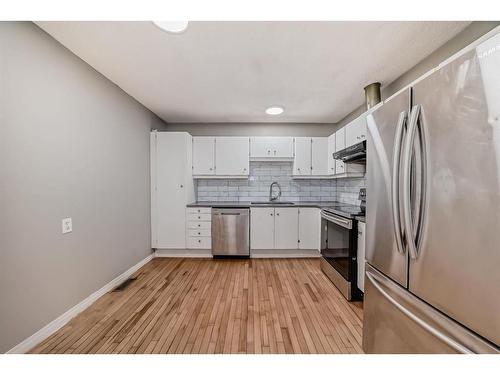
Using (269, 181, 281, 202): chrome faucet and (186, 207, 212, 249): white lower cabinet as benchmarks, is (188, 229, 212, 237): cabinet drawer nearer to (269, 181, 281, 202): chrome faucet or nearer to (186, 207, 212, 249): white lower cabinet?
(186, 207, 212, 249): white lower cabinet

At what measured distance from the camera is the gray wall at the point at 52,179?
1.46 metres

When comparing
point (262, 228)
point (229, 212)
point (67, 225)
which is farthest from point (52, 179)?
point (262, 228)

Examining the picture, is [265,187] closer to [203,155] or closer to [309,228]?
[309,228]

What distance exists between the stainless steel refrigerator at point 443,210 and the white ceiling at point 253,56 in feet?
3.19

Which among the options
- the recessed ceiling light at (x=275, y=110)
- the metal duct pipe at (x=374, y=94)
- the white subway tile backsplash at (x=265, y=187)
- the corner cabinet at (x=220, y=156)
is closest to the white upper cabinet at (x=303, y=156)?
the white subway tile backsplash at (x=265, y=187)

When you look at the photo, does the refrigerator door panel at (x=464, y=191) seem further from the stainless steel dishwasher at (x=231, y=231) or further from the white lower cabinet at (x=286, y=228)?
the stainless steel dishwasher at (x=231, y=231)

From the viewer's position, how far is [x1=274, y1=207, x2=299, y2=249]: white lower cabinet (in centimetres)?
363

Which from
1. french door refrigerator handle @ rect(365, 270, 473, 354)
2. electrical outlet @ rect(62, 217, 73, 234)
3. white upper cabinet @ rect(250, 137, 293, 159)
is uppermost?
white upper cabinet @ rect(250, 137, 293, 159)

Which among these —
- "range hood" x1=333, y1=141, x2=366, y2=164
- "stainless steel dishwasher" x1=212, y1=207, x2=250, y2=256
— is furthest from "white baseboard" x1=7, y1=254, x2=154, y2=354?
"range hood" x1=333, y1=141, x2=366, y2=164

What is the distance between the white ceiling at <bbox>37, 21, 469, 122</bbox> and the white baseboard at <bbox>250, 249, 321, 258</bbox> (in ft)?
7.86

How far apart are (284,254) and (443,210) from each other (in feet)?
10.0

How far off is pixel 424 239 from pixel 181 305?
2.15 meters

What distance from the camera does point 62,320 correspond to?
73.1 inches

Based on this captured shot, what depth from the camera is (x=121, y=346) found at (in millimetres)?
1610
